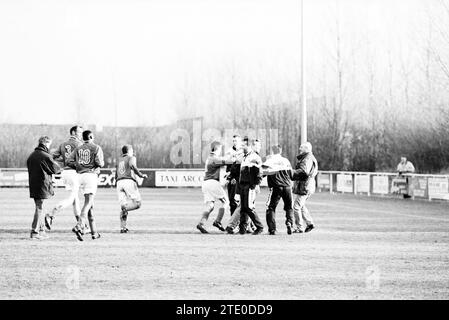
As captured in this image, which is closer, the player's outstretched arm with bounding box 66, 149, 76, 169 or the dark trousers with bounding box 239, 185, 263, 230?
the player's outstretched arm with bounding box 66, 149, 76, 169

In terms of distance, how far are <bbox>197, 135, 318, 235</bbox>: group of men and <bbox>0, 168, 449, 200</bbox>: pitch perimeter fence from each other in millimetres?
7710

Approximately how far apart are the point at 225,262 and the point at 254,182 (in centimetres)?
562

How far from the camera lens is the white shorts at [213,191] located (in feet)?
66.9

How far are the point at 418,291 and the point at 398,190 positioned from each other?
3015cm

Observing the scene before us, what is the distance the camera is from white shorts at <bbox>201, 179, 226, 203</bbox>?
20406mm

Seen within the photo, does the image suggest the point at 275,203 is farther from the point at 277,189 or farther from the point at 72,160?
the point at 72,160

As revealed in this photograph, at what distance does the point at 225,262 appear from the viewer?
48.4 feet

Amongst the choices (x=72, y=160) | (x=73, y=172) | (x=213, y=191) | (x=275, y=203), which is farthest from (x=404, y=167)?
(x=72, y=160)

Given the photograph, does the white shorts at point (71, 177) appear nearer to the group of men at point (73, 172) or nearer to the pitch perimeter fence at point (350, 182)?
the group of men at point (73, 172)

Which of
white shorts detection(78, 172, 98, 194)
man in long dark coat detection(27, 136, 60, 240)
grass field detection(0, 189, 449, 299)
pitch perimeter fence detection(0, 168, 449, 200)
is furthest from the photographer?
pitch perimeter fence detection(0, 168, 449, 200)

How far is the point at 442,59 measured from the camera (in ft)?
152

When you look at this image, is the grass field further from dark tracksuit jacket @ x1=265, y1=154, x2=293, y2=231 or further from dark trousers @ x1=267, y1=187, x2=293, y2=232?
dark tracksuit jacket @ x1=265, y1=154, x2=293, y2=231

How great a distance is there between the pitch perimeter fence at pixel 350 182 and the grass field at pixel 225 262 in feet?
27.6

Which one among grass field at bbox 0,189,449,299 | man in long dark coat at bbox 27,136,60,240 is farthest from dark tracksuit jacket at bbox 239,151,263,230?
man in long dark coat at bbox 27,136,60,240
